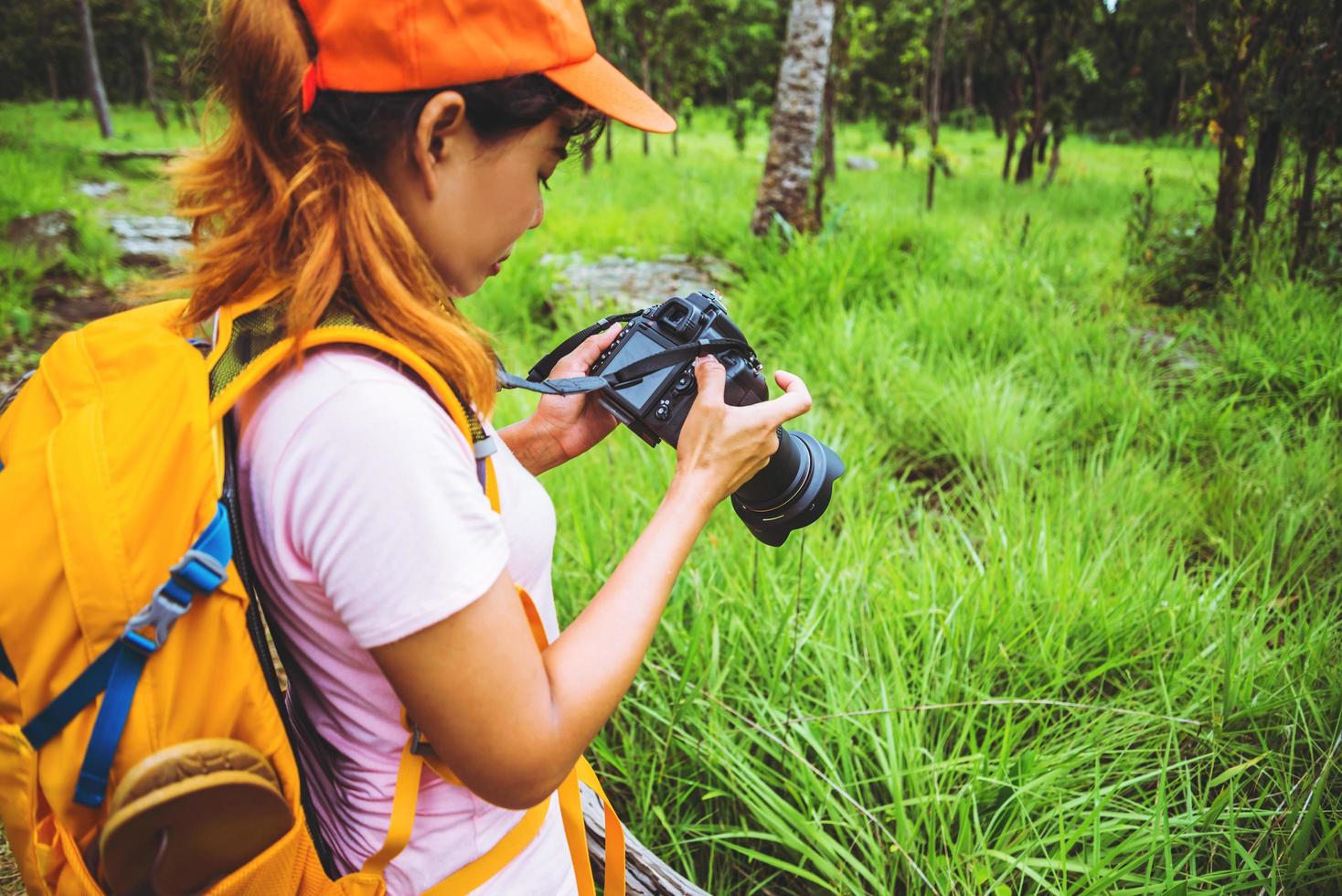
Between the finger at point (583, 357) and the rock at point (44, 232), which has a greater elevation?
the finger at point (583, 357)

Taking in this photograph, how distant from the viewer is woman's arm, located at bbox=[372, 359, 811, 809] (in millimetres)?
703

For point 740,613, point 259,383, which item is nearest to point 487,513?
point 259,383

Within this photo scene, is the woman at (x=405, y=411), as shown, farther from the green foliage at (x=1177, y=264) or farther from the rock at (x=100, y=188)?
the rock at (x=100, y=188)

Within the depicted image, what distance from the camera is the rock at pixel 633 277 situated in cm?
429

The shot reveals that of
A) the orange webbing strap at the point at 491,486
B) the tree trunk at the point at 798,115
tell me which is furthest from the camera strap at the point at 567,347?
the tree trunk at the point at 798,115

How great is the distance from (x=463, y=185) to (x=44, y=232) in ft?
21.8

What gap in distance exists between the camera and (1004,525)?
2.40 metres

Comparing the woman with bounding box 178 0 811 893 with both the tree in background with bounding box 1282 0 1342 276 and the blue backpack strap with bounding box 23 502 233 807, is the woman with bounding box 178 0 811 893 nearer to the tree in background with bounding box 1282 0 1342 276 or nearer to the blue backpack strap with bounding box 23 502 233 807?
the blue backpack strap with bounding box 23 502 233 807

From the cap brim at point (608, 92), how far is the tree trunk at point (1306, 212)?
168 inches

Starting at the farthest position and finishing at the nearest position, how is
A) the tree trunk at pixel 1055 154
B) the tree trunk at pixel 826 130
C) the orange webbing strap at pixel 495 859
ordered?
the tree trunk at pixel 1055 154, the tree trunk at pixel 826 130, the orange webbing strap at pixel 495 859

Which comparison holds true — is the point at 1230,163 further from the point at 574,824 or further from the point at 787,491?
the point at 574,824

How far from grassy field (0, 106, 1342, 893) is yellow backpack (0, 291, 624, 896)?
63 cm

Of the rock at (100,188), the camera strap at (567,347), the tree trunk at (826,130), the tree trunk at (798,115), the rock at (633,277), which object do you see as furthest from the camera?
the rock at (100,188)

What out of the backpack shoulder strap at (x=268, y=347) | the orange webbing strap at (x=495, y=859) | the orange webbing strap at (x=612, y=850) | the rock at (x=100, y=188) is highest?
the backpack shoulder strap at (x=268, y=347)
